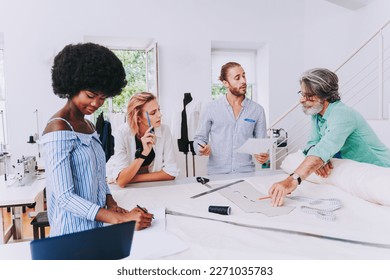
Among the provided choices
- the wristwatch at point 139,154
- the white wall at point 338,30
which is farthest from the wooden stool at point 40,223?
the white wall at point 338,30

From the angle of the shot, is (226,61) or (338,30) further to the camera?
(226,61)

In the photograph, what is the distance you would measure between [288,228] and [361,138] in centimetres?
84

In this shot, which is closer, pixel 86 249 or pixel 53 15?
pixel 86 249

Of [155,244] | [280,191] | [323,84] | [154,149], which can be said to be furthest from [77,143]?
[323,84]

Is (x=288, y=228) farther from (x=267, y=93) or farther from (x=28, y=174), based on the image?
(x=267, y=93)

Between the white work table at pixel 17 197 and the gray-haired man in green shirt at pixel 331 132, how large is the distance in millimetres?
1718

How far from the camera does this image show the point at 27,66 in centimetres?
441

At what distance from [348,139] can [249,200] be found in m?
0.68

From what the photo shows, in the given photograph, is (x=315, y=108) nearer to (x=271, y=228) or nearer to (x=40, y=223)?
(x=271, y=228)

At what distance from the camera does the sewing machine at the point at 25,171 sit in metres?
2.51

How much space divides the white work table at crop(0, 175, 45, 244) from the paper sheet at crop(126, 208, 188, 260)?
1.47 m

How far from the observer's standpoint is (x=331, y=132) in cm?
150
